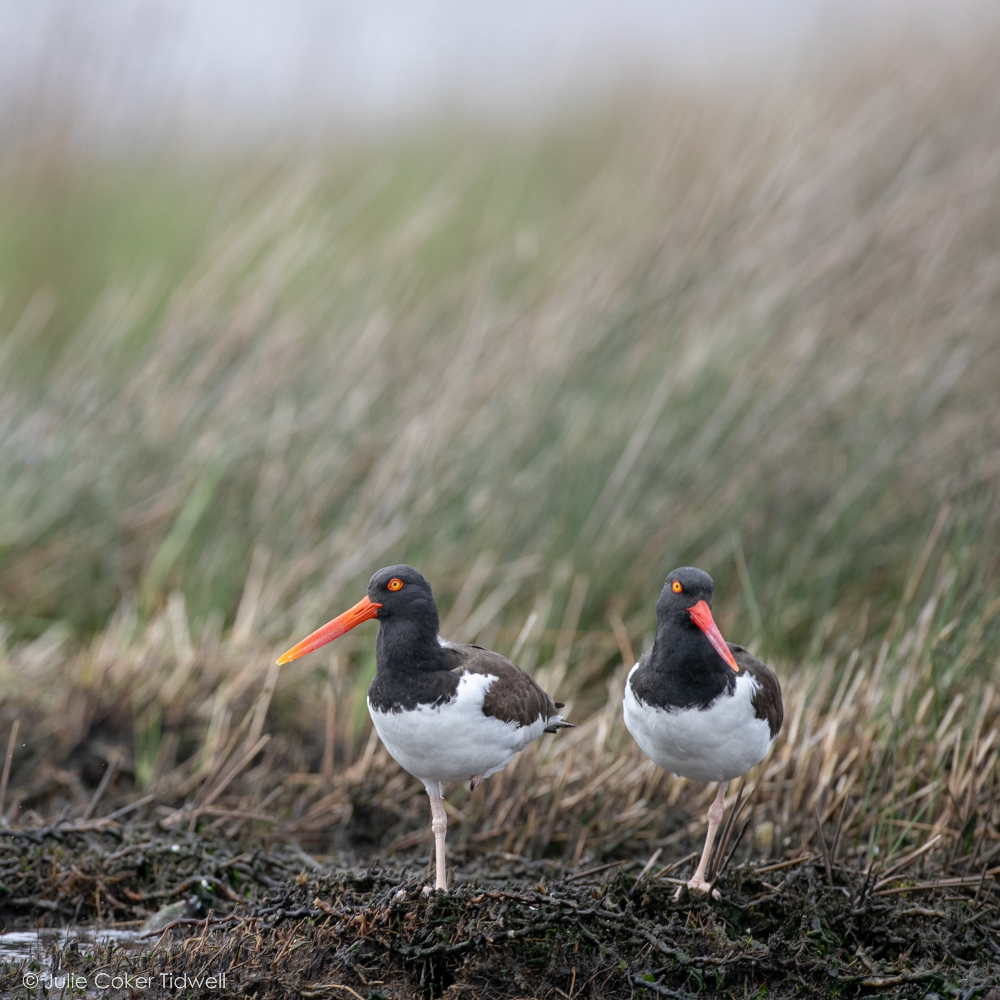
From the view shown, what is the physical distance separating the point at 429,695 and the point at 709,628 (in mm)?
785

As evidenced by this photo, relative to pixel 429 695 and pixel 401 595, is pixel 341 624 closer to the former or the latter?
pixel 401 595

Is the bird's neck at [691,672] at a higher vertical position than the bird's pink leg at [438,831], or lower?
higher

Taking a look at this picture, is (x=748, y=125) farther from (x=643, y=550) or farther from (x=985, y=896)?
(x=985, y=896)

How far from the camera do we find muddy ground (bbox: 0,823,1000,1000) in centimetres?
331

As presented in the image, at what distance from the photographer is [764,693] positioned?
370 cm

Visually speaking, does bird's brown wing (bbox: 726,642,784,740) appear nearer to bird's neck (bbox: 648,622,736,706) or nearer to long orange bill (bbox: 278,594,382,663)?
bird's neck (bbox: 648,622,736,706)

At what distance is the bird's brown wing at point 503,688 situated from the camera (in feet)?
11.5

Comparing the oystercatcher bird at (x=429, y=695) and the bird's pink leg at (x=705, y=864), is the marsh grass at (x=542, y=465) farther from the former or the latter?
the oystercatcher bird at (x=429, y=695)

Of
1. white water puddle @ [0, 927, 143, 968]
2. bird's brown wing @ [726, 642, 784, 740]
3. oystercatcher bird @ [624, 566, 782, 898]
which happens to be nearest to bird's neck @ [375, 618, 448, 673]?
oystercatcher bird @ [624, 566, 782, 898]

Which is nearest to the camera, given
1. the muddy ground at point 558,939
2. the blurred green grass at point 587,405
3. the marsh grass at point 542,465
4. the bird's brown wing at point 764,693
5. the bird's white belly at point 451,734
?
the muddy ground at point 558,939

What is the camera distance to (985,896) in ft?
13.1

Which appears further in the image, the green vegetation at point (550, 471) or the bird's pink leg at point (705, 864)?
the green vegetation at point (550, 471)

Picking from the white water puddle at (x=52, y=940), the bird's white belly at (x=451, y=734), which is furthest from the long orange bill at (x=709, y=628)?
the white water puddle at (x=52, y=940)

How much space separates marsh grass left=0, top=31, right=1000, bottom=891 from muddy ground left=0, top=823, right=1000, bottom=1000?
3.43 ft
